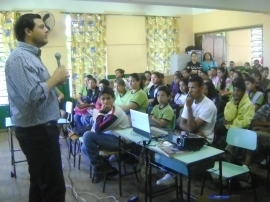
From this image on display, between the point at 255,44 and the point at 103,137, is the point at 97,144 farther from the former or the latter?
the point at 255,44

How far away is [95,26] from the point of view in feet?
22.7

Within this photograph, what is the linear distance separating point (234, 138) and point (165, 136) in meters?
0.69

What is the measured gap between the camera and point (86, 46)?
22.4 feet

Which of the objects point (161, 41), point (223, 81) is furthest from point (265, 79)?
point (161, 41)

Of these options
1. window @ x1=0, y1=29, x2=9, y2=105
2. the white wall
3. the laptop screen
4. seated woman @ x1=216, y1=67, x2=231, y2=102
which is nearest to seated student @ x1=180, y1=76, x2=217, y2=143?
the laptop screen

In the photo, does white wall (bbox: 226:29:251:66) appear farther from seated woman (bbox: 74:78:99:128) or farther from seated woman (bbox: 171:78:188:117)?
seated woman (bbox: 74:78:99:128)

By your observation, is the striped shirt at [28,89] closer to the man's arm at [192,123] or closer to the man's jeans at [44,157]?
the man's jeans at [44,157]

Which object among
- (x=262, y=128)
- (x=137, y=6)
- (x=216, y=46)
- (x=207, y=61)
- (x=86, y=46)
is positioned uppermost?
(x=137, y=6)

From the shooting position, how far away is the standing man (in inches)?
58.7

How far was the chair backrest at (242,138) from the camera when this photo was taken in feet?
8.67

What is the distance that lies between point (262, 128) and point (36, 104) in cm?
265

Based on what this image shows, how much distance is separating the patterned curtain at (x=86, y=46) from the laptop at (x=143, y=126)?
418 cm

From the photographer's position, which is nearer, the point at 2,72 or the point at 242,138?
the point at 242,138

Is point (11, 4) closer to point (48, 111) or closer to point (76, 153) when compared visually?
point (76, 153)
